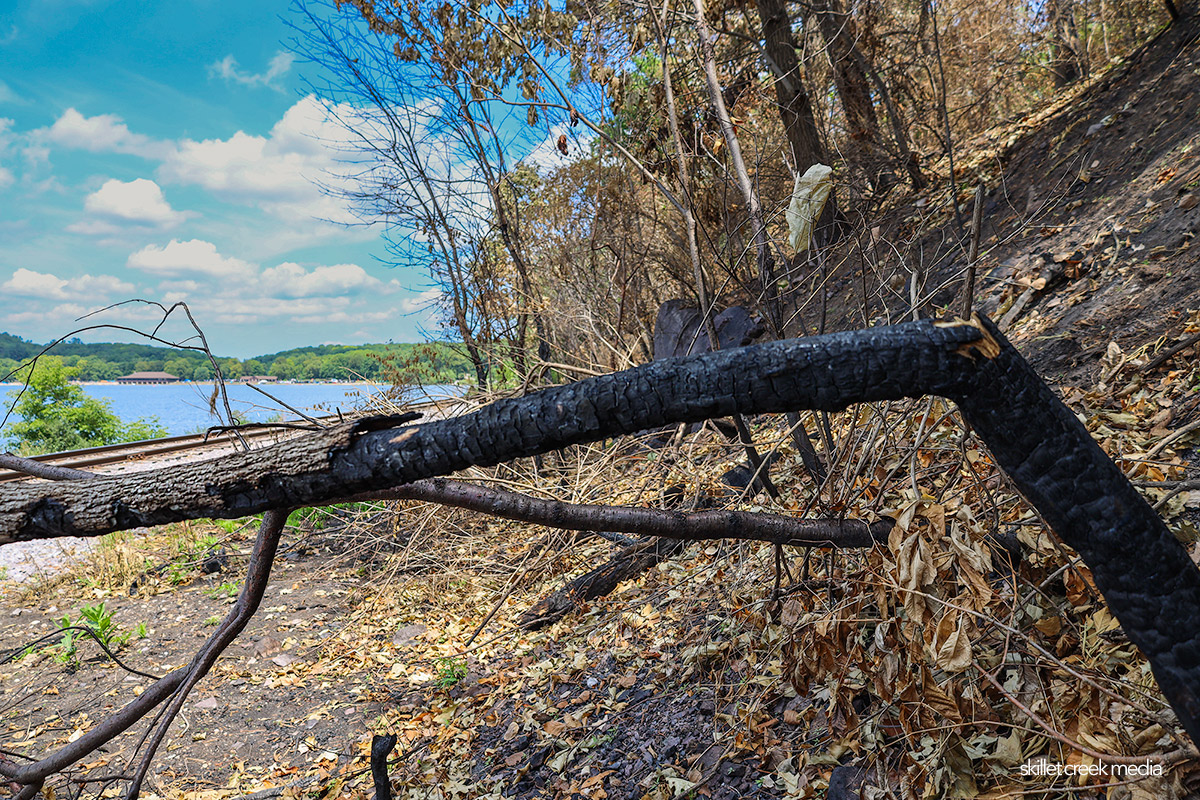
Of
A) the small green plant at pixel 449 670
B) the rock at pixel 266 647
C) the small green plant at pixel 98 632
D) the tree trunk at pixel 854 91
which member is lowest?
the small green plant at pixel 449 670

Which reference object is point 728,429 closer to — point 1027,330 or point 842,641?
point 1027,330

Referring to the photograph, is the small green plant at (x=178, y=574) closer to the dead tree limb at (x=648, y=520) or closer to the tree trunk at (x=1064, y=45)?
the dead tree limb at (x=648, y=520)

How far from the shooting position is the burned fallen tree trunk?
1.23 m

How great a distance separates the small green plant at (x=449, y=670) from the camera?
4.32 metres

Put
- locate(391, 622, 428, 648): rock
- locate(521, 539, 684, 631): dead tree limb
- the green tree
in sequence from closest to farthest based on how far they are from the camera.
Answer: locate(521, 539, 684, 631): dead tree limb < locate(391, 622, 428, 648): rock < the green tree

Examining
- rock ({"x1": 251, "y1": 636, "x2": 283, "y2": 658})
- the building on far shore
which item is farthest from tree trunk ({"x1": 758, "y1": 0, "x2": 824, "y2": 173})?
the building on far shore

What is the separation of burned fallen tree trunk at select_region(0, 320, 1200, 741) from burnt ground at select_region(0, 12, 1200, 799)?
1160 millimetres

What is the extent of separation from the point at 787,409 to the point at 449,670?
Result: 13.3 ft

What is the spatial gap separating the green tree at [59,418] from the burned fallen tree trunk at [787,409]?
48.0 ft

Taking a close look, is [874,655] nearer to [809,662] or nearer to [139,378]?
[809,662]

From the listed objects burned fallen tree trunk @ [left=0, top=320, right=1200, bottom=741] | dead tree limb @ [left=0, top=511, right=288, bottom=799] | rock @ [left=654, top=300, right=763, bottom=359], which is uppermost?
rock @ [left=654, top=300, right=763, bottom=359]

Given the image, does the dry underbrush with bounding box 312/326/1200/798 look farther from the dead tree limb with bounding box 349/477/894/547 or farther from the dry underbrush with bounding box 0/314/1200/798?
the dead tree limb with bounding box 349/477/894/547

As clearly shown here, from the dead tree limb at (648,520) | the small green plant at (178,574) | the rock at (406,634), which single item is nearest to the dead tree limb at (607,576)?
the rock at (406,634)

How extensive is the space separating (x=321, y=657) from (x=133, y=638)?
1.79 m
